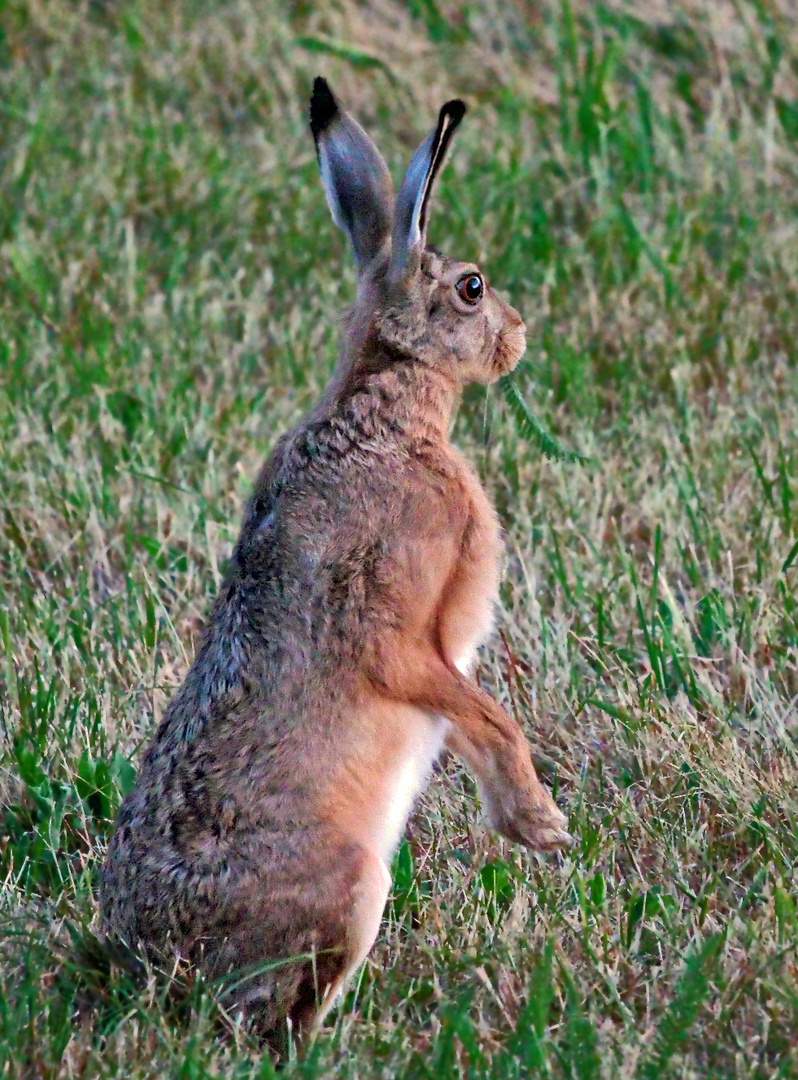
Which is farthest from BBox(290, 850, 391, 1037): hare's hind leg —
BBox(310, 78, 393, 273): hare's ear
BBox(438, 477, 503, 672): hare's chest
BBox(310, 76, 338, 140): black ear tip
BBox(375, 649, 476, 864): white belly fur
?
BBox(310, 76, 338, 140): black ear tip

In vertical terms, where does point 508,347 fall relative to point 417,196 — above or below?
below

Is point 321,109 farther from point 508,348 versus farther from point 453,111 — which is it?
point 508,348

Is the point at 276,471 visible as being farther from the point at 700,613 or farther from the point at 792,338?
the point at 792,338

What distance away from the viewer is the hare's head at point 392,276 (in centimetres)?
390

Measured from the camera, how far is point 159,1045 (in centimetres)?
319

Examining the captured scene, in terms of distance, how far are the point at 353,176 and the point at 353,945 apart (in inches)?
65.7

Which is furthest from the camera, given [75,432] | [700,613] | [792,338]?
[792,338]

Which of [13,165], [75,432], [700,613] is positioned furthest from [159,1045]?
[13,165]

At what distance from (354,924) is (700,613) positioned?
5.71ft

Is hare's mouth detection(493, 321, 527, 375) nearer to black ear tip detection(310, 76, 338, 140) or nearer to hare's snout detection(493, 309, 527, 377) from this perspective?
hare's snout detection(493, 309, 527, 377)

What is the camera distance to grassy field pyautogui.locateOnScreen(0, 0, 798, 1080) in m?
3.33

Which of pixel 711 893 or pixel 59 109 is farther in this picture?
pixel 59 109

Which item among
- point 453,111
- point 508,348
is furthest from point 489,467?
point 453,111

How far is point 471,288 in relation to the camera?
4.03m
